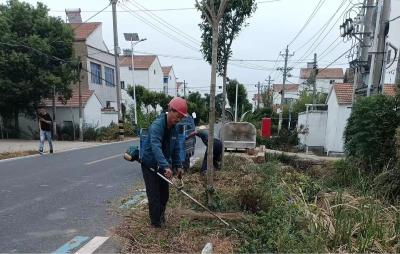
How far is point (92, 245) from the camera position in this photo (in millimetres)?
4688

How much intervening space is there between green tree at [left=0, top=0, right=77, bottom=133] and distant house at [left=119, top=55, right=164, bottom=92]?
25.8 m

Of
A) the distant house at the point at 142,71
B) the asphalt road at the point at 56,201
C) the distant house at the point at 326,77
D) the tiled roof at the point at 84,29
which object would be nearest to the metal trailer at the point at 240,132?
the asphalt road at the point at 56,201

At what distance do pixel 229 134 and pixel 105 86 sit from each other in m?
25.7

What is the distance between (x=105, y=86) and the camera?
37.3 metres

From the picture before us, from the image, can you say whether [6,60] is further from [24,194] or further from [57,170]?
[24,194]

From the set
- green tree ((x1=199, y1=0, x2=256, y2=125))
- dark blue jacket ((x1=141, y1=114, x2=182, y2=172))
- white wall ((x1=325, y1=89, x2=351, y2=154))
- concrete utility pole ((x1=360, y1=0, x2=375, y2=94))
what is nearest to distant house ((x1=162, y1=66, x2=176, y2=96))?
white wall ((x1=325, y1=89, x2=351, y2=154))

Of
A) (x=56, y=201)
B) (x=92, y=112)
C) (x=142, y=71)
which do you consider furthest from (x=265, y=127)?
(x=142, y=71)

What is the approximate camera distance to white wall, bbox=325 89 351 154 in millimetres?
17953

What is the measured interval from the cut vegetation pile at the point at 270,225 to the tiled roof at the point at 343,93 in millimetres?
12427

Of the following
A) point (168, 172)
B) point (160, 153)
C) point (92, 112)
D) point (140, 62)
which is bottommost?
point (92, 112)

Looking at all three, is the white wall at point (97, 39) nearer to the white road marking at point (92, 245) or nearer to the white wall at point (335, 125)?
the white wall at point (335, 125)

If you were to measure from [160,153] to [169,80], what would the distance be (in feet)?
198

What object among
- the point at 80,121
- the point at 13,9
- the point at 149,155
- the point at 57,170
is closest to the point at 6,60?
the point at 13,9

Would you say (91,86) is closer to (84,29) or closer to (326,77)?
(84,29)
